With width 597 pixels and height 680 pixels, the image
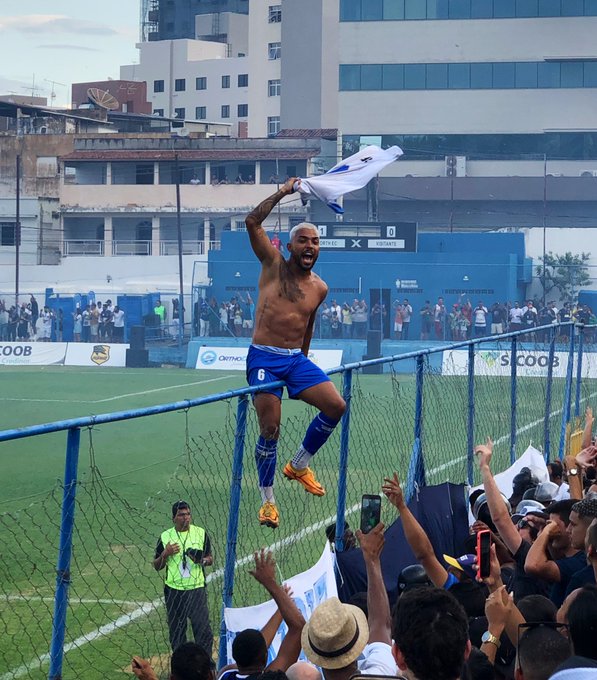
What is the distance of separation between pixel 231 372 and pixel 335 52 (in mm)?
43313

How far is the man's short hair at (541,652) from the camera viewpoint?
164 inches

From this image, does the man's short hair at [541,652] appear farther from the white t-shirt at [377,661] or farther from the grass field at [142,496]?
the grass field at [142,496]

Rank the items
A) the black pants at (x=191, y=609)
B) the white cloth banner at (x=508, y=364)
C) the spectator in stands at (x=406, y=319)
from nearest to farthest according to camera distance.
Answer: the black pants at (x=191, y=609)
the white cloth banner at (x=508, y=364)
the spectator in stands at (x=406, y=319)

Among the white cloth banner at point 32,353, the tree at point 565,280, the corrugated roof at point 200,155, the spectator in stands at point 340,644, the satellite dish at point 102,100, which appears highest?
the satellite dish at point 102,100

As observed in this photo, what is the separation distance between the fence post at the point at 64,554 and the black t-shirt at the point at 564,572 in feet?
8.03

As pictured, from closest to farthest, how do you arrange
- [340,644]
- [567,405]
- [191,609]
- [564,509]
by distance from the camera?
[340,644] → [564,509] → [191,609] → [567,405]

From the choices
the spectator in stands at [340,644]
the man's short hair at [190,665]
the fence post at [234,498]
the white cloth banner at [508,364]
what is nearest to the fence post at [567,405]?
the fence post at [234,498]

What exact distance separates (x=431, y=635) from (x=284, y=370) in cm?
428

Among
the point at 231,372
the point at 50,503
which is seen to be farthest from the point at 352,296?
the point at 50,503

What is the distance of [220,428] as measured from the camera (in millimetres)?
25906

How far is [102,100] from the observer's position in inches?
3573

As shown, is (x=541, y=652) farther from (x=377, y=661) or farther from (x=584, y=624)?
(x=377, y=661)

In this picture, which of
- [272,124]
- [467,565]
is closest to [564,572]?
[467,565]

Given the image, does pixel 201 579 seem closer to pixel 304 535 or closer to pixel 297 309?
pixel 297 309
